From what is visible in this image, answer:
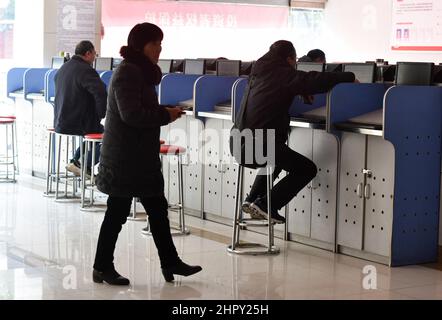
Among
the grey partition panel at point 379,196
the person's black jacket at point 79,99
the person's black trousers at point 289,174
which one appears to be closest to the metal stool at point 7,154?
the person's black jacket at point 79,99

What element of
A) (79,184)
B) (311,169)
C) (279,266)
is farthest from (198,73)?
(279,266)

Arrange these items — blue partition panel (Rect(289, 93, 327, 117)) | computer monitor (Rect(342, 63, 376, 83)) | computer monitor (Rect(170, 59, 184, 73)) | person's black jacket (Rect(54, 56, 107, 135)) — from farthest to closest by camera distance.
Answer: computer monitor (Rect(170, 59, 184, 73)) < person's black jacket (Rect(54, 56, 107, 135)) < blue partition panel (Rect(289, 93, 327, 117)) < computer monitor (Rect(342, 63, 376, 83))

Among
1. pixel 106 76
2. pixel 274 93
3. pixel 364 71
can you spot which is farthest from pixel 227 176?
pixel 106 76

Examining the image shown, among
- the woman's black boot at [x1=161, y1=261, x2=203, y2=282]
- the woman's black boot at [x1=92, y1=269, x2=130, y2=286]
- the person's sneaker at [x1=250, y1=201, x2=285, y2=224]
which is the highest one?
the person's sneaker at [x1=250, y1=201, x2=285, y2=224]

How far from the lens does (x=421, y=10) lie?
11.5 metres

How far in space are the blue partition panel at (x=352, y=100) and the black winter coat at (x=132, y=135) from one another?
1315 millimetres

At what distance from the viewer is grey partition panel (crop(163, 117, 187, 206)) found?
21.5ft

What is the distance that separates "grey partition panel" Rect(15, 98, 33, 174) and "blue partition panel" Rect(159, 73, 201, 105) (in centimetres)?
233

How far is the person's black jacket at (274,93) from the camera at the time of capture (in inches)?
196

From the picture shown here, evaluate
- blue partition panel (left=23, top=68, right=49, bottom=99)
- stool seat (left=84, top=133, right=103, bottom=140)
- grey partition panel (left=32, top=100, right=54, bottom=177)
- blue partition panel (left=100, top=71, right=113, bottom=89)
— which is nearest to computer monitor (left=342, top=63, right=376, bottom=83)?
stool seat (left=84, top=133, right=103, bottom=140)

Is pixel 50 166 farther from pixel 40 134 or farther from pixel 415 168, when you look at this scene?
pixel 415 168

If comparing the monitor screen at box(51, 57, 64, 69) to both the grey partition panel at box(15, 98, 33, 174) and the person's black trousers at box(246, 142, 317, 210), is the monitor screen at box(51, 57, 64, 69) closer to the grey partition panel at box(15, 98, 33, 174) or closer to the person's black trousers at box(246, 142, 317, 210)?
the grey partition panel at box(15, 98, 33, 174)

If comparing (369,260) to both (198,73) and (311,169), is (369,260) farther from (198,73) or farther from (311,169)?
(198,73)

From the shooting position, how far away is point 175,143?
6.66 metres
